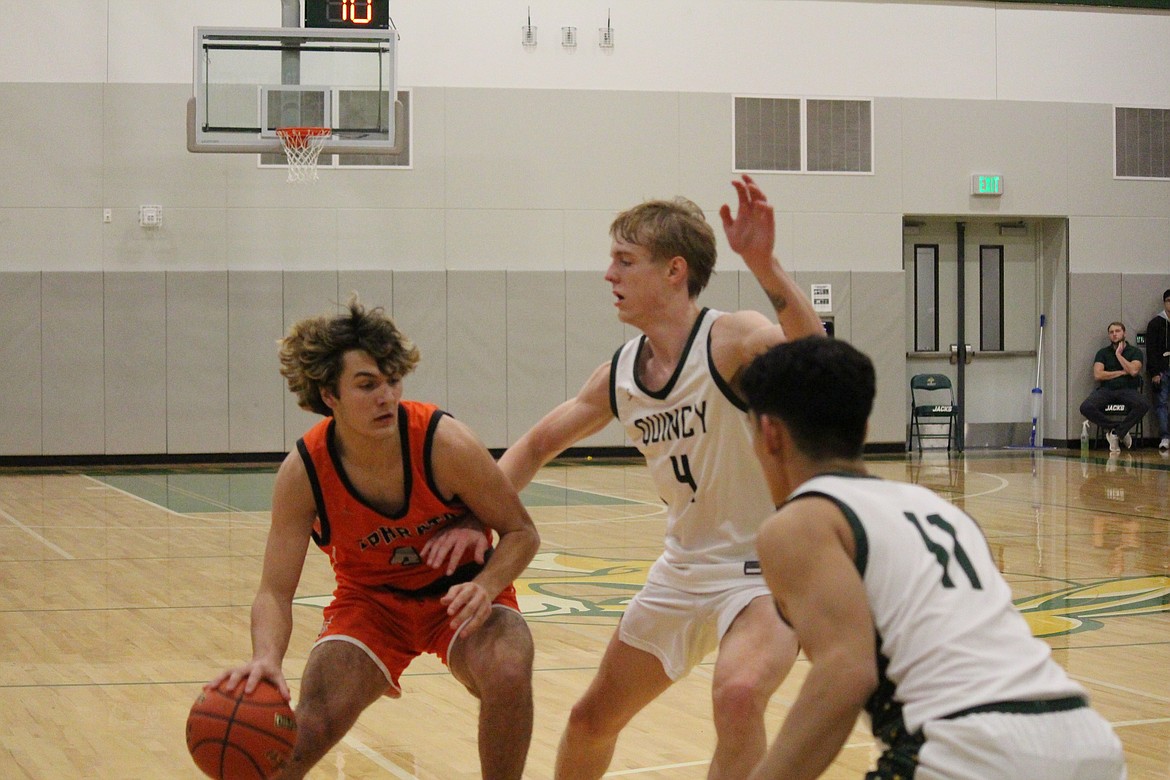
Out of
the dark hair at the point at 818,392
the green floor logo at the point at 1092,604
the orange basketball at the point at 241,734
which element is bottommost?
the green floor logo at the point at 1092,604

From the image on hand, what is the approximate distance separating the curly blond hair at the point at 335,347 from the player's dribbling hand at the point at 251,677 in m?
0.72

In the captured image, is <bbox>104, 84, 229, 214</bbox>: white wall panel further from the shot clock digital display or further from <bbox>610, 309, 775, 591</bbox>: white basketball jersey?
<bbox>610, 309, 775, 591</bbox>: white basketball jersey

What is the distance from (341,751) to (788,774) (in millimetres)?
2810

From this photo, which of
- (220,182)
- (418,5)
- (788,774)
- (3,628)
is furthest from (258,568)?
(418,5)

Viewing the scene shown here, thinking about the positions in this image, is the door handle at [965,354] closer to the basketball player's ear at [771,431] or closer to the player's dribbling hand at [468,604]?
the player's dribbling hand at [468,604]

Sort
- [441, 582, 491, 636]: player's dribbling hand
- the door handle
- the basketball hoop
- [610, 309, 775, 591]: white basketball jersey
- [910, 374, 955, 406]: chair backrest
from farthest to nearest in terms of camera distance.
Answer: the door handle
[910, 374, 955, 406]: chair backrest
the basketball hoop
[610, 309, 775, 591]: white basketball jersey
[441, 582, 491, 636]: player's dribbling hand

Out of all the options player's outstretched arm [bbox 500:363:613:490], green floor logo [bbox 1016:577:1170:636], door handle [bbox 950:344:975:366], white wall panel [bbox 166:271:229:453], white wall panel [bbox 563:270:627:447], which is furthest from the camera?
door handle [bbox 950:344:975:366]

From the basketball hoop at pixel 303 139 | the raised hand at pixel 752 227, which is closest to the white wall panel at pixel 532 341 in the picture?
the basketball hoop at pixel 303 139

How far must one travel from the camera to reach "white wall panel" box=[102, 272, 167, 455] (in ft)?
51.8

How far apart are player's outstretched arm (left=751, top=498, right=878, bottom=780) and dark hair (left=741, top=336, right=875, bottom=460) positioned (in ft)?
0.55

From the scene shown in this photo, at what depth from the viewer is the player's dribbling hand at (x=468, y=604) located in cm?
339

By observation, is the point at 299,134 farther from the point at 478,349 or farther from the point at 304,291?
the point at 478,349

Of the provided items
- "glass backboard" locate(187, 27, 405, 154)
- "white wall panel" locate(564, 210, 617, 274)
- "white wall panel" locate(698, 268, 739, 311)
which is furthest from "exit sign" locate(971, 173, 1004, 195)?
"glass backboard" locate(187, 27, 405, 154)

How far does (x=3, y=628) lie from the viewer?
21.7 ft
